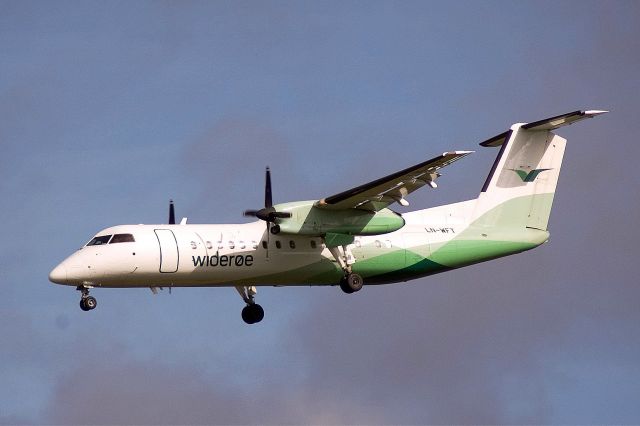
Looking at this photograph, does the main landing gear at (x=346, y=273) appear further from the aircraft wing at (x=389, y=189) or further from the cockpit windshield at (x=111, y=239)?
the cockpit windshield at (x=111, y=239)

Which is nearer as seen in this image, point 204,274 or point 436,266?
point 204,274

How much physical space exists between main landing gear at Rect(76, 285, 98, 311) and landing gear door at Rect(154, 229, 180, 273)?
1.56 meters

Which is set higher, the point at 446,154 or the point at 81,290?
the point at 446,154

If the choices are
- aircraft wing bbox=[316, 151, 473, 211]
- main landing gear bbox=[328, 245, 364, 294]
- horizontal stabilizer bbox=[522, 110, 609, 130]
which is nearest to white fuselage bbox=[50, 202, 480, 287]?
main landing gear bbox=[328, 245, 364, 294]

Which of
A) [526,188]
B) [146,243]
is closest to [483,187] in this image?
[526,188]

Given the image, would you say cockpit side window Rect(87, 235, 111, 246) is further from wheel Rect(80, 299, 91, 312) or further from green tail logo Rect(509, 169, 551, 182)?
green tail logo Rect(509, 169, 551, 182)

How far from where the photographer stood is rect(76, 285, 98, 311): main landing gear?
24.3 m

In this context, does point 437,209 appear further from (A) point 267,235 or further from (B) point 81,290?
(B) point 81,290

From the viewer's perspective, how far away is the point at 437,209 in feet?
90.3

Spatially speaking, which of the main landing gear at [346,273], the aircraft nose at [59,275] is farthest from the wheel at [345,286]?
the aircraft nose at [59,275]

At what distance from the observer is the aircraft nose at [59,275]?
79.3 ft

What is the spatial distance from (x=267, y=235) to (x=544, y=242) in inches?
271

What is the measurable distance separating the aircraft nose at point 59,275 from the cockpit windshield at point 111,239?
88 centimetres

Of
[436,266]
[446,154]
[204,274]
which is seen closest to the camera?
[446,154]
